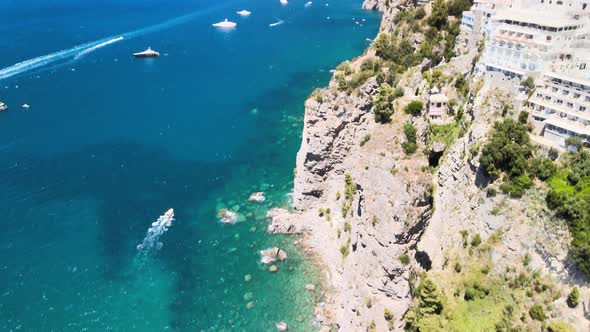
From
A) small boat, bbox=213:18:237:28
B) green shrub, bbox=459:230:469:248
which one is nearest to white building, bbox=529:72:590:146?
green shrub, bbox=459:230:469:248

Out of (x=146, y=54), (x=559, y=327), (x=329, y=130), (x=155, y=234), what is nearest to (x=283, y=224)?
(x=329, y=130)

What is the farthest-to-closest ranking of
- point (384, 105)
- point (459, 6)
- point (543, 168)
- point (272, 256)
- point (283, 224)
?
point (459, 6) → point (283, 224) → point (272, 256) → point (384, 105) → point (543, 168)

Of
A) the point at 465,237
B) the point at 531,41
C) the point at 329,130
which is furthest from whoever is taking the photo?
the point at 329,130

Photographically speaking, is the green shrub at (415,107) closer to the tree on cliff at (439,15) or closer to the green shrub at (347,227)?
the green shrub at (347,227)

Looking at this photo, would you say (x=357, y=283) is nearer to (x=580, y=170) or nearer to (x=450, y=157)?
(x=450, y=157)

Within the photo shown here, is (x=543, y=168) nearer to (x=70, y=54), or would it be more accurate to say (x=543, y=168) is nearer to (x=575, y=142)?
(x=575, y=142)

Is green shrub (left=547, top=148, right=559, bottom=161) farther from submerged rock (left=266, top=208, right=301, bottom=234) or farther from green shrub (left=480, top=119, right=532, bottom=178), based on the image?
submerged rock (left=266, top=208, right=301, bottom=234)
